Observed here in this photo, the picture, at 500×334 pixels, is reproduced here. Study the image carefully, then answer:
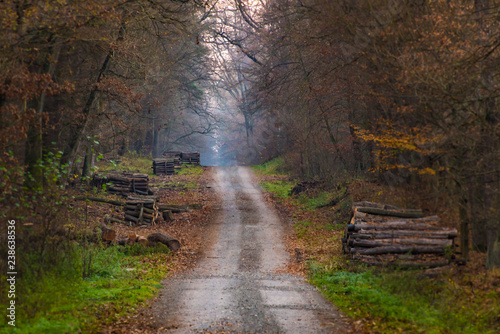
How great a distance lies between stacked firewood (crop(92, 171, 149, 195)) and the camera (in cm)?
2369

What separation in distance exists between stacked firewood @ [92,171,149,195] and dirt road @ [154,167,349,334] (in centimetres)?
819

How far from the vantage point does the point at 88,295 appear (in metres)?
8.91

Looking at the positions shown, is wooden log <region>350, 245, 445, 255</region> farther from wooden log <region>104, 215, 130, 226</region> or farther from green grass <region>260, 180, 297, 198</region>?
green grass <region>260, 180, 297, 198</region>

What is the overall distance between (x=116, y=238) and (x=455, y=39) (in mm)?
11746

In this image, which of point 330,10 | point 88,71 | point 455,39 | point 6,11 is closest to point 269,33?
point 330,10

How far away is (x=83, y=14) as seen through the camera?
34.6 feet

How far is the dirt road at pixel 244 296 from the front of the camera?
8.06 meters

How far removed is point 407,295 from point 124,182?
1822 centimetres

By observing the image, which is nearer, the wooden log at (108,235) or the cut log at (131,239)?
the wooden log at (108,235)

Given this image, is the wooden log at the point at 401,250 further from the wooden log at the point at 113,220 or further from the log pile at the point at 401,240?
the wooden log at the point at 113,220

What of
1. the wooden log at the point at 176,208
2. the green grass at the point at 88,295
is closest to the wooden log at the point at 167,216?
the wooden log at the point at 176,208

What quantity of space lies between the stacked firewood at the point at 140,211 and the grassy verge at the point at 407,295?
7.27 m

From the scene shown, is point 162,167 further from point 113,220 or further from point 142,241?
point 142,241

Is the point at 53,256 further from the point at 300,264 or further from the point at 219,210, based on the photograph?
the point at 219,210
